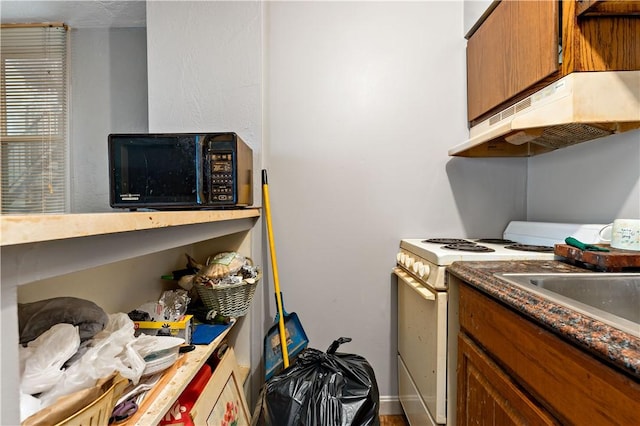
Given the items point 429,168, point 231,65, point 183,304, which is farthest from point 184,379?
point 429,168

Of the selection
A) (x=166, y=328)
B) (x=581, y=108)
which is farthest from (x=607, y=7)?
(x=166, y=328)

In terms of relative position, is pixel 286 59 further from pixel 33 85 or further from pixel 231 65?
pixel 33 85

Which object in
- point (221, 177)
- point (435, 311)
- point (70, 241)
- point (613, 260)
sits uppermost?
point (221, 177)

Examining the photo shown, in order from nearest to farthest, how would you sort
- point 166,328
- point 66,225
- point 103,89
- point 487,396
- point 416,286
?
1. point 66,225
2. point 487,396
3. point 166,328
4. point 416,286
5. point 103,89

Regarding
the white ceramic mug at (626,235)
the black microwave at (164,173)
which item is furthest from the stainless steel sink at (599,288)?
the black microwave at (164,173)

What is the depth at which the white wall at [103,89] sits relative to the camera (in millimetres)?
1664

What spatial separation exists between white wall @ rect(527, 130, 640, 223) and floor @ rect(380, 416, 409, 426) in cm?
126

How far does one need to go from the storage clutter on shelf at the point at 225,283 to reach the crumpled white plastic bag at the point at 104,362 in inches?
15.4

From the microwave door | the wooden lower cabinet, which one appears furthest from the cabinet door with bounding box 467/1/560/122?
the microwave door

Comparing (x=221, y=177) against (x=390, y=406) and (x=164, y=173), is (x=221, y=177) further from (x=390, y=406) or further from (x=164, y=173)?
(x=390, y=406)

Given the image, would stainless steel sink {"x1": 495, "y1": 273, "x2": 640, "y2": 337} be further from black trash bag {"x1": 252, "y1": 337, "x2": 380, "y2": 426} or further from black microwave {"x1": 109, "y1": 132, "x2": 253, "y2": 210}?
black microwave {"x1": 109, "y1": 132, "x2": 253, "y2": 210}

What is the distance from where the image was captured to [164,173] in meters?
0.98

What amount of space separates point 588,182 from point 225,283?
1.57 meters

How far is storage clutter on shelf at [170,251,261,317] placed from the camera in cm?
110
